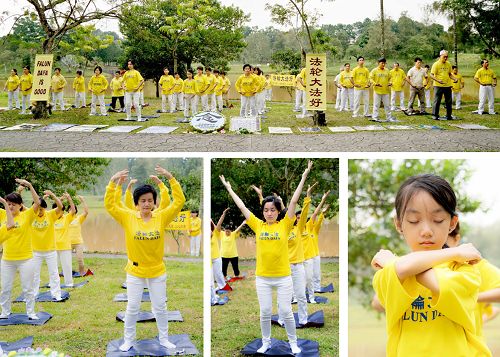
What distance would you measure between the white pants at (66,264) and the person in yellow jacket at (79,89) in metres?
6.64

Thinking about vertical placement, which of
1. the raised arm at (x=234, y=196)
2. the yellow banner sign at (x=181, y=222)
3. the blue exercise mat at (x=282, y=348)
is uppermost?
the raised arm at (x=234, y=196)

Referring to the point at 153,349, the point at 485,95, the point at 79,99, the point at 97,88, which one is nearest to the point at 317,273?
the point at 153,349

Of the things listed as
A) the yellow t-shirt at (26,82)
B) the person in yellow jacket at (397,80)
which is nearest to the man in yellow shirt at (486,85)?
the person in yellow jacket at (397,80)

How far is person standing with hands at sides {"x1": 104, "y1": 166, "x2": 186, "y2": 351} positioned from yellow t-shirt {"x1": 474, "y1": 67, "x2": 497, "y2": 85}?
27.3 feet

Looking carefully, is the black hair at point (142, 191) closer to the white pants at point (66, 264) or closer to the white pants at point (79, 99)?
the white pants at point (66, 264)

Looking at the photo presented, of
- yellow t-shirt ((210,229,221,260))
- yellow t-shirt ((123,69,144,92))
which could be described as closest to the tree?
yellow t-shirt ((210,229,221,260))

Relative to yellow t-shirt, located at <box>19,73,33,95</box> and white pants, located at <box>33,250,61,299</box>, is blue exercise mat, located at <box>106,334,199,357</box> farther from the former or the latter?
yellow t-shirt, located at <box>19,73,33,95</box>

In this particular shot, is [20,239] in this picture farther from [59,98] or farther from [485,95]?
[485,95]

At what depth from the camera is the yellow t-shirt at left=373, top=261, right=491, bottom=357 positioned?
2119mm

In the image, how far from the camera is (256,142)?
795 cm

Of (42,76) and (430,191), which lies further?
(42,76)

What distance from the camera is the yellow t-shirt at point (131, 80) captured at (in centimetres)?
986

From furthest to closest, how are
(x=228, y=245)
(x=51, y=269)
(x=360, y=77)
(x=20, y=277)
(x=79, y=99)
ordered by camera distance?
(x=79, y=99) < (x=360, y=77) < (x=51, y=269) < (x=228, y=245) < (x=20, y=277)

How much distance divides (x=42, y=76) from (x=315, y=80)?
4.48 m
